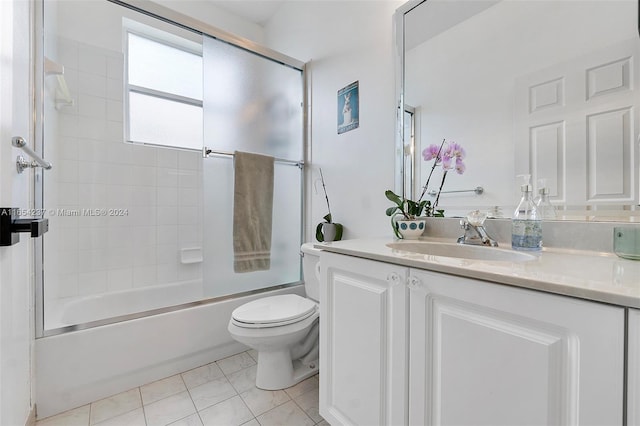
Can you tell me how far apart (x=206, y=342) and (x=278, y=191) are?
1.09 m

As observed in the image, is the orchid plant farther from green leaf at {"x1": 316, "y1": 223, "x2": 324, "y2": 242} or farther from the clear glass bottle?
green leaf at {"x1": 316, "y1": 223, "x2": 324, "y2": 242}

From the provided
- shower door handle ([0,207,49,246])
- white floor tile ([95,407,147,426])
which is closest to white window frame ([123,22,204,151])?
shower door handle ([0,207,49,246])

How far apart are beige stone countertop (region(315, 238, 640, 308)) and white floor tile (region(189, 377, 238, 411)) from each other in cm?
112

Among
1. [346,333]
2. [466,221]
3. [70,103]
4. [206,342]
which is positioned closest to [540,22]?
[466,221]

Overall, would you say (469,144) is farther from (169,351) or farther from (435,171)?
(169,351)

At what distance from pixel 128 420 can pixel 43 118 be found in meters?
1.47

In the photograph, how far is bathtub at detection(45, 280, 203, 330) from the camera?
1.66 m

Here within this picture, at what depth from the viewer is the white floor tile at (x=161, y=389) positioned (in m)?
1.39

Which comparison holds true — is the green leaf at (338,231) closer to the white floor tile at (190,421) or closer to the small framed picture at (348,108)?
the small framed picture at (348,108)

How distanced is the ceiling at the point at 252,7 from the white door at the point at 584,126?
2.19 meters

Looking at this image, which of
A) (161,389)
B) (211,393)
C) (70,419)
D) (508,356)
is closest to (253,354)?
(211,393)

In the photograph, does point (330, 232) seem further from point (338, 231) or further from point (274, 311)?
point (274, 311)

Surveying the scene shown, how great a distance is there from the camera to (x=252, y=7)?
7.88ft

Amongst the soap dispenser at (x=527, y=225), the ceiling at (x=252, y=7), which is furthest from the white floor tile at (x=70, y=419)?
the ceiling at (x=252, y=7)
